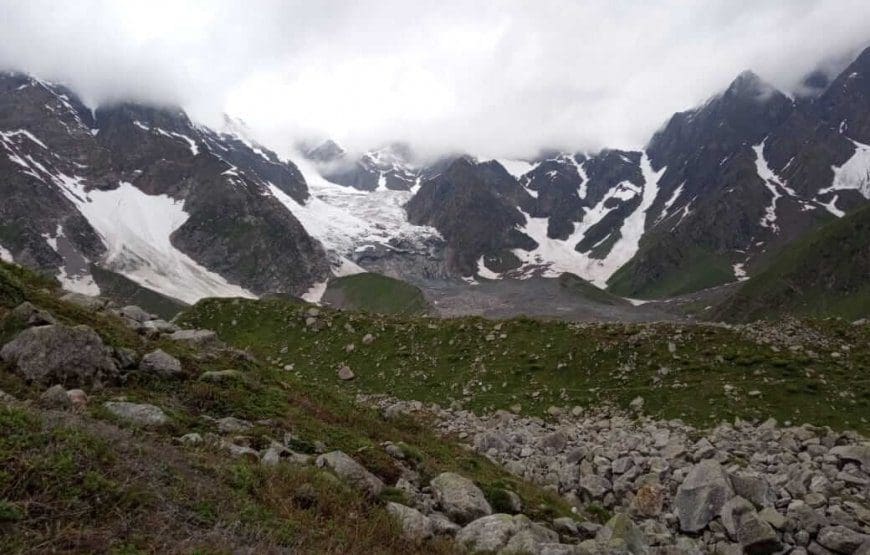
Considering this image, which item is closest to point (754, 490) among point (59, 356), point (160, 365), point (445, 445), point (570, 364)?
point (445, 445)

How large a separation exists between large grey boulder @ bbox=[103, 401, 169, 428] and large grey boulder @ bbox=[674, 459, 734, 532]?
12620 mm

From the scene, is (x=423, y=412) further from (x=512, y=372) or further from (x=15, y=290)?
(x=15, y=290)

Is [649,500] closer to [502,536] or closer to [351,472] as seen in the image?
[502,536]

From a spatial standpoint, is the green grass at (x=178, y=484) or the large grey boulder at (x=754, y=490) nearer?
the green grass at (x=178, y=484)

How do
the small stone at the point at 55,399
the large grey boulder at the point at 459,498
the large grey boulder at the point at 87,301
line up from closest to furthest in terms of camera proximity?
the small stone at the point at 55,399
the large grey boulder at the point at 459,498
the large grey boulder at the point at 87,301

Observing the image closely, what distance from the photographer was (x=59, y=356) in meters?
11.3

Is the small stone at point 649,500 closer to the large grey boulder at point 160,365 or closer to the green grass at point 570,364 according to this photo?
the green grass at point 570,364

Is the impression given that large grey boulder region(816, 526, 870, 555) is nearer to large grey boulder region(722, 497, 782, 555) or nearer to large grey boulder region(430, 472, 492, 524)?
large grey boulder region(722, 497, 782, 555)

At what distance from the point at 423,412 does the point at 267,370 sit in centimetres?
1091

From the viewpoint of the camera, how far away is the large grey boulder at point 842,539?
11.7 meters

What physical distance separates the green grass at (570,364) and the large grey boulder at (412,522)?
1737 cm

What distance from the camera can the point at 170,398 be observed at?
12195 millimetres

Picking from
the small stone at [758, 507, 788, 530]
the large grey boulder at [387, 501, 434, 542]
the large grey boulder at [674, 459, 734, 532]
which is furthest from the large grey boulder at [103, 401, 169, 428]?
the small stone at [758, 507, 788, 530]

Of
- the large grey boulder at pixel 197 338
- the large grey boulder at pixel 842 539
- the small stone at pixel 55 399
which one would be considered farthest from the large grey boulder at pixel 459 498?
the large grey boulder at pixel 197 338
